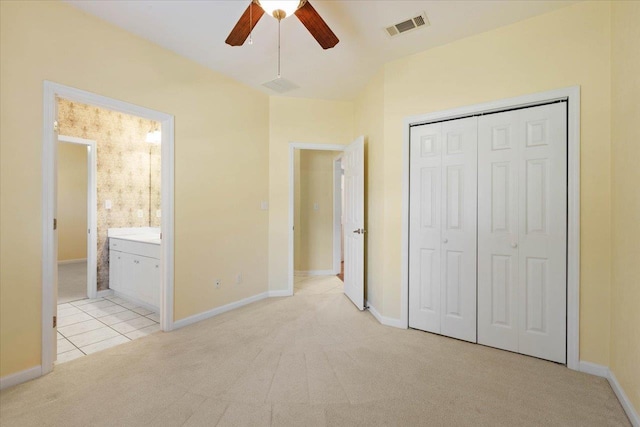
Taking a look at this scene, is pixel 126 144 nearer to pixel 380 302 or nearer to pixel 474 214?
pixel 380 302

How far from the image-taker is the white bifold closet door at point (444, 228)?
2.58 metres

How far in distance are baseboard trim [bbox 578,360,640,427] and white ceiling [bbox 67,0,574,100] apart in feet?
8.85

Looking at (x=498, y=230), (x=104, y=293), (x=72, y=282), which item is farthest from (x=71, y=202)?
(x=498, y=230)

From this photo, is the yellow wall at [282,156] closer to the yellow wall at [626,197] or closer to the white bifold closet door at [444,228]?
the white bifold closet door at [444,228]

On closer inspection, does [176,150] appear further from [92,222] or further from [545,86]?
[545,86]

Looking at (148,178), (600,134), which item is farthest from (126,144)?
(600,134)

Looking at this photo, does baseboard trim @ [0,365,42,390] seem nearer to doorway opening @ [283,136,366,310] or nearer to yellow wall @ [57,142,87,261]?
doorway opening @ [283,136,366,310]

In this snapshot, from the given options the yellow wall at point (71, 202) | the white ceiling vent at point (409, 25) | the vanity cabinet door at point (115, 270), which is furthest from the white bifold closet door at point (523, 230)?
the yellow wall at point (71, 202)

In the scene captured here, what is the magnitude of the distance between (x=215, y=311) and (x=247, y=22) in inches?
110

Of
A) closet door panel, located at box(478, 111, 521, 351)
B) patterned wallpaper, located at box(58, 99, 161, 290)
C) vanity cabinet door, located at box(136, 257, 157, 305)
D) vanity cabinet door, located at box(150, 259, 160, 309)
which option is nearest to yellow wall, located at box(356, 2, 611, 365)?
closet door panel, located at box(478, 111, 521, 351)

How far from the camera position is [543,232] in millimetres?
2279

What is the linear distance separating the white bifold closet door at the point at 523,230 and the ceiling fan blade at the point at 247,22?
79.7 inches

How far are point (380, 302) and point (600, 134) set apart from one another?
7.60ft

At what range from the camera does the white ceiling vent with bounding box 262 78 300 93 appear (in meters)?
3.34
